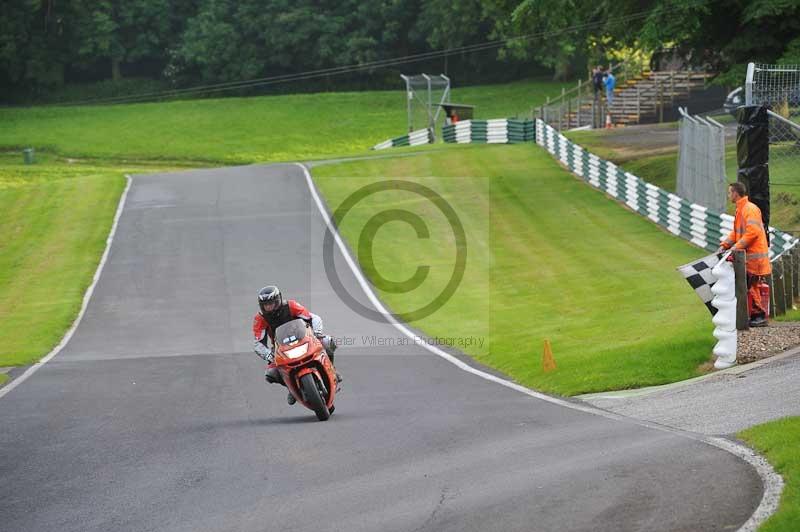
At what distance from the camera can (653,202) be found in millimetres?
31109

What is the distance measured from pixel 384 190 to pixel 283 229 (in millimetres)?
6884

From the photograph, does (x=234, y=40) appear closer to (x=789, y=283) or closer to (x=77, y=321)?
(x=77, y=321)

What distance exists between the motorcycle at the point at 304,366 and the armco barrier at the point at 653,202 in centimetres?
884

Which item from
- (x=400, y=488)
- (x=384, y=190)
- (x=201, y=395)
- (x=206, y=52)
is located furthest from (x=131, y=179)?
(x=206, y=52)

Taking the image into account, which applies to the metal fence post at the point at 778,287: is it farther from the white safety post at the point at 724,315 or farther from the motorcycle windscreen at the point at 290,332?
the motorcycle windscreen at the point at 290,332

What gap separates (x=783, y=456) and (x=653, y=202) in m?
22.9

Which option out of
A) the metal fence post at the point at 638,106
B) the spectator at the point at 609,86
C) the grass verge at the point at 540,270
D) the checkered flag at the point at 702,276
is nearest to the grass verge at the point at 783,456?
the grass verge at the point at 540,270

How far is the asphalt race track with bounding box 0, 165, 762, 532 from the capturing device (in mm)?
8234

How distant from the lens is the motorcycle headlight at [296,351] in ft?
41.5

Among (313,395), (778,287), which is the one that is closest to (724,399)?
(313,395)

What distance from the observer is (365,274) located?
1114 inches

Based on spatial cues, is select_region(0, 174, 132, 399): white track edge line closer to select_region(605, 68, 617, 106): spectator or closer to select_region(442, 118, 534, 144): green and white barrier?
select_region(442, 118, 534, 144): green and white barrier

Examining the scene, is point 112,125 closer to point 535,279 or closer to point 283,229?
point 283,229

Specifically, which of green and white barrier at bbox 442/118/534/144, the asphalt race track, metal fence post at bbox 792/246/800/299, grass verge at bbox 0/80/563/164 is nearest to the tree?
grass verge at bbox 0/80/563/164
